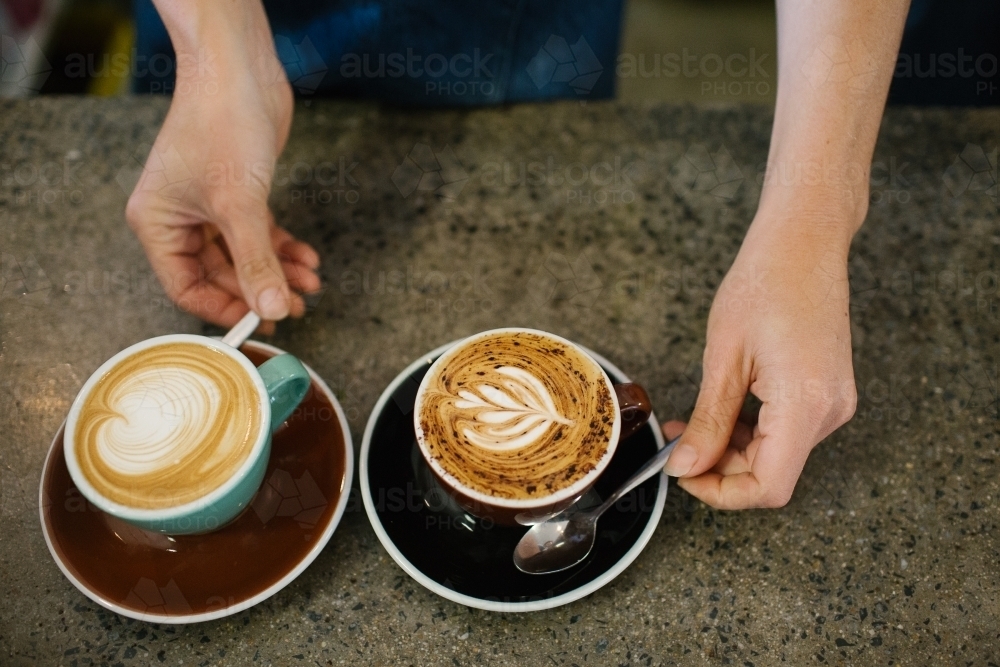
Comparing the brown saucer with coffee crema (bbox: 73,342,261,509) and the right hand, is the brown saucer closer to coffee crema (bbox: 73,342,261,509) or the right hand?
coffee crema (bbox: 73,342,261,509)

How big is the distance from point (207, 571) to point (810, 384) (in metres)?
0.71

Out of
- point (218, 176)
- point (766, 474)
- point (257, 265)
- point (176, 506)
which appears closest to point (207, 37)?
point (218, 176)

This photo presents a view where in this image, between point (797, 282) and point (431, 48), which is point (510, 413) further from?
point (431, 48)

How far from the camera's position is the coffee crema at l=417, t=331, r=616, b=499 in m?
0.81

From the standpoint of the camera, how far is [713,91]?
2492 mm

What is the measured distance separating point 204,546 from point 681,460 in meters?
0.55

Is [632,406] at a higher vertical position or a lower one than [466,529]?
higher

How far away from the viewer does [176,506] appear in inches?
28.8

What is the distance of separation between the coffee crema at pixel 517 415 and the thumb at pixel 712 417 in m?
0.10

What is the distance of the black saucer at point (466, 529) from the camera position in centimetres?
81

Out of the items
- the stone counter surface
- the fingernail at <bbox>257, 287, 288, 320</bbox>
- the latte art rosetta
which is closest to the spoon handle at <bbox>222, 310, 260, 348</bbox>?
the fingernail at <bbox>257, 287, 288, 320</bbox>

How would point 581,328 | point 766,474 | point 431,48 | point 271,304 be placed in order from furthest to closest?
point 431,48 → point 581,328 → point 271,304 → point 766,474

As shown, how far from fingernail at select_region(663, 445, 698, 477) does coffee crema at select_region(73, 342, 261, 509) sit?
466mm

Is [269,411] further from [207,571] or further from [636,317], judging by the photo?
[636,317]
